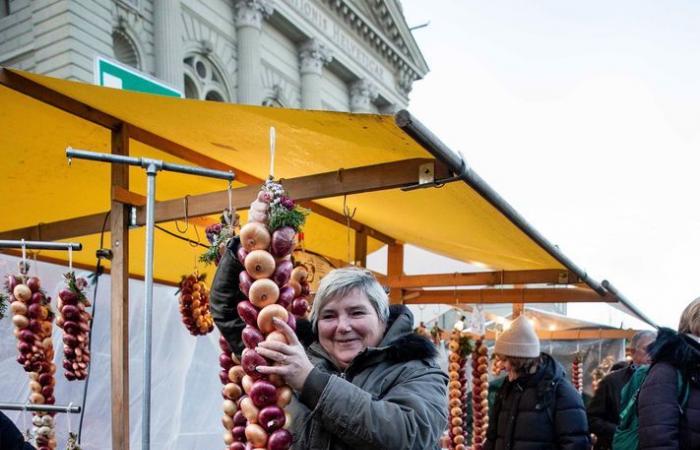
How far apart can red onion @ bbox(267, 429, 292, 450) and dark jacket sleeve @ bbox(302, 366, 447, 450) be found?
11cm

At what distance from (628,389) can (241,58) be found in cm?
1798

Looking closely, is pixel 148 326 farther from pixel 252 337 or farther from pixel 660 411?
pixel 660 411

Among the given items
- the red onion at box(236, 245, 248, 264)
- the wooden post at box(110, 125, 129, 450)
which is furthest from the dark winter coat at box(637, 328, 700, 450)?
the wooden post at box(110, 125, 129, 450)

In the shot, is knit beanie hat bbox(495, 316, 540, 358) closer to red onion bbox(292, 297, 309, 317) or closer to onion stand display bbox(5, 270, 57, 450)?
red onion bbox(292, 297, 309, 317)

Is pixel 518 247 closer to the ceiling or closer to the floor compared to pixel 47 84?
closer to the floor

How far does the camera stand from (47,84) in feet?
9.51

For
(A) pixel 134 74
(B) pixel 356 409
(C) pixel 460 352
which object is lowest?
(C) pixel 460 352

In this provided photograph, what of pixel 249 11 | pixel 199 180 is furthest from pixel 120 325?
pixel 249 11

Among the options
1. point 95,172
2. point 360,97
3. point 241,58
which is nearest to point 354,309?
point 95,172

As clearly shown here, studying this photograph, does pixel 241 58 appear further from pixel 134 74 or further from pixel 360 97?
pixel 134 74

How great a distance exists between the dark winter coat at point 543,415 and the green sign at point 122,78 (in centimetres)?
266

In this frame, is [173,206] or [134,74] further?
[173,206]

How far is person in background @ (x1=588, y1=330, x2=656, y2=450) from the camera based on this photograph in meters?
4.50

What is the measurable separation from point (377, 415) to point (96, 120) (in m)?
2.47
